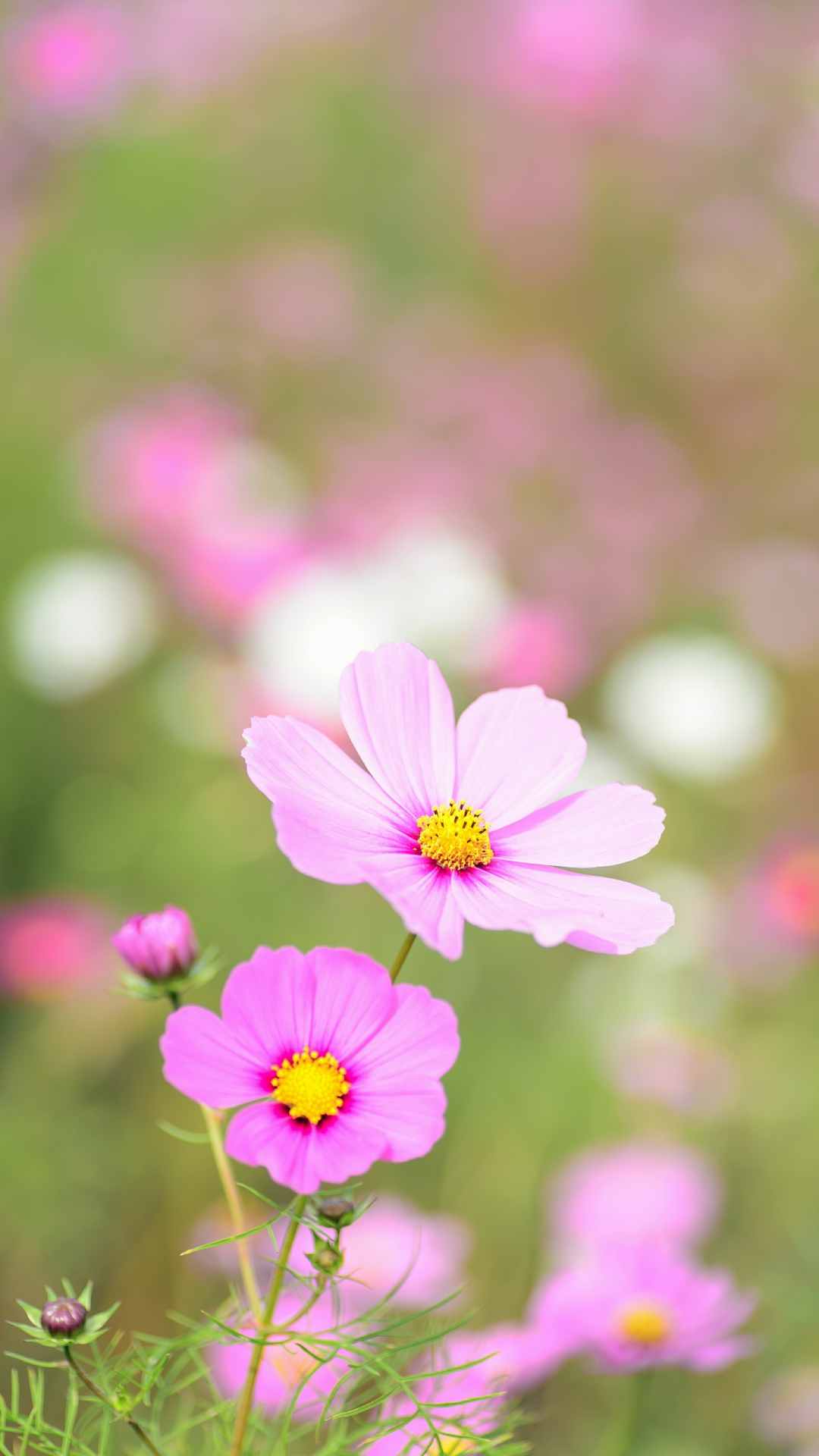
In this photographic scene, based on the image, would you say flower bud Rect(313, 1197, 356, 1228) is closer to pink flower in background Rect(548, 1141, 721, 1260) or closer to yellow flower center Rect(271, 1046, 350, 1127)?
yellow flower center Rect(271, 1046, 350, 1127)

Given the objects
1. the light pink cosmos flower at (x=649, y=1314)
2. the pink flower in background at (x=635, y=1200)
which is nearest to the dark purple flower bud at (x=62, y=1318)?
the light pink cosmos flower at (x=649, y=1314)

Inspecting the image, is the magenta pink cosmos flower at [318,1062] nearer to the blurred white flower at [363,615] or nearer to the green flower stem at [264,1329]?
the green flower stem at [264,1329]

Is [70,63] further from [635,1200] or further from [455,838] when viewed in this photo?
[455,838]

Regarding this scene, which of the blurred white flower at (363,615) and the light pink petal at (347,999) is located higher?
the blurred white flower at (363,615)

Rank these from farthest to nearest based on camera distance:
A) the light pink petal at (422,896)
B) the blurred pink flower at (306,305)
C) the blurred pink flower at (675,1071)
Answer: the blurred pink flower at (306,305)
the blurred pink flower at (675,1071)
the light pink petal at (422,896)

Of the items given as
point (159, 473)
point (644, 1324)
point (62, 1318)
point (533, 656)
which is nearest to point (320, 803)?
point (62, 1318)

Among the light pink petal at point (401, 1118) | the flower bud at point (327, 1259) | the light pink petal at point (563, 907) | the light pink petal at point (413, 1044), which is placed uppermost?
the light pink petal at point (563, 907)

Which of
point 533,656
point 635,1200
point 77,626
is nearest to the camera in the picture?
point 635,1200
